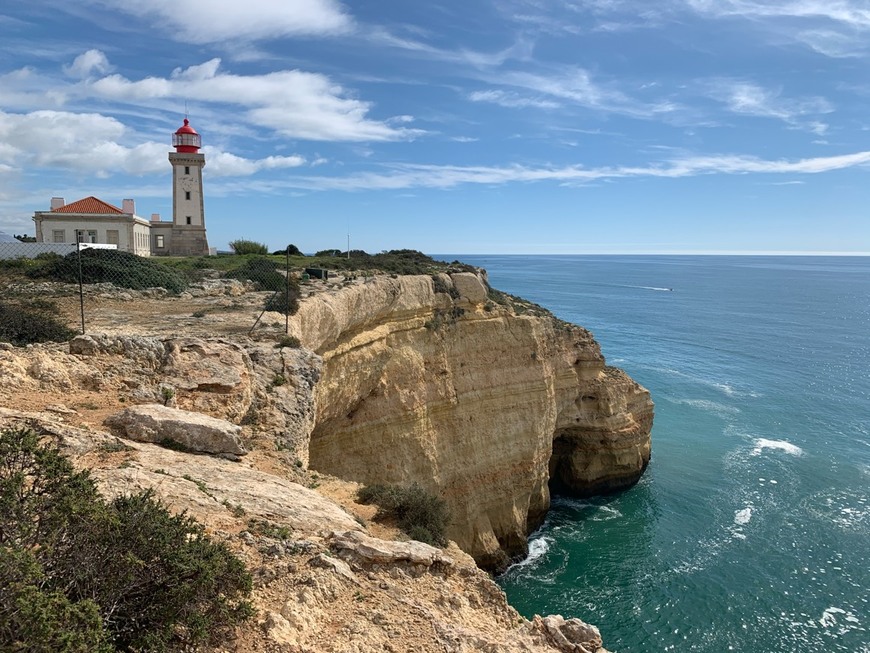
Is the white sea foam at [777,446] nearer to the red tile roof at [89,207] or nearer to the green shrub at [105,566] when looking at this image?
the green shrub at [105,566]

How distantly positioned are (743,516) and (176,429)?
81.9 feet

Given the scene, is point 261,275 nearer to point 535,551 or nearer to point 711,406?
point 535,551

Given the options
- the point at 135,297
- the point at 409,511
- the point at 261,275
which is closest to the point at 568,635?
the point at 409,511

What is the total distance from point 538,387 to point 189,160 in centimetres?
2585

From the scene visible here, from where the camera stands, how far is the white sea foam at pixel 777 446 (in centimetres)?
3081

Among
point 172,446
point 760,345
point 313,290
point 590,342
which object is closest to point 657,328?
point 760,345

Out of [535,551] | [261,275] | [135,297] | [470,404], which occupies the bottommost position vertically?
[535,551]

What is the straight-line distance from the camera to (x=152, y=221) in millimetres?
36250

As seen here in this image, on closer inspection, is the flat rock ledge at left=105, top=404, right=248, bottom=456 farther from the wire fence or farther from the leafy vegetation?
the wire fence

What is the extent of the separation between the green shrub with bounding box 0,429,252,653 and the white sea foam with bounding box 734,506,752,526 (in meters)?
24.9

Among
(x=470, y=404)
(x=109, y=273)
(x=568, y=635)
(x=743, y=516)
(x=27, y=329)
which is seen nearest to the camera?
(x=568, y=635)

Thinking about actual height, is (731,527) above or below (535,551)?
above

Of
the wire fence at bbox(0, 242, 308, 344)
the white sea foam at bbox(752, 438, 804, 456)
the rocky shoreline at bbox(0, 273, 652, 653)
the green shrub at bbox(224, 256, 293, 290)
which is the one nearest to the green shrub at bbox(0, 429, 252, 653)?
the rocky shoreline at bbox(0, 273, 652, 653)

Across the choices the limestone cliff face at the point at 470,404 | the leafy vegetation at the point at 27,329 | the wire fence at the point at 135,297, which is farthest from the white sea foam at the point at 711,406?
the leafy vegetation at the point at 27,329
